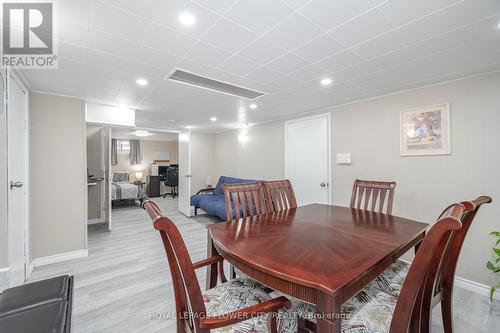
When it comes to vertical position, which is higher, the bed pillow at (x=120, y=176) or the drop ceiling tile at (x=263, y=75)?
the drop ceiling tile at (x=263, y=75)

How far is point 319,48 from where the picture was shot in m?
1.70

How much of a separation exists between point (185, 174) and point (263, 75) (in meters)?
3.67

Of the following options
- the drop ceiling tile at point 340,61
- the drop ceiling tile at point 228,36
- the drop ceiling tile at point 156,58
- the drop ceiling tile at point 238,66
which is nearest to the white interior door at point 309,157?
the drop ceiling tile at point 340,61

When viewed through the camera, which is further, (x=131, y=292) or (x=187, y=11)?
(x=131, y=292)

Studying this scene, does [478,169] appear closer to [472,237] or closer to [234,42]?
[472,237]

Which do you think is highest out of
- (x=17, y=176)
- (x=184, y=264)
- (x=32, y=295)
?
(x=17, y=176)

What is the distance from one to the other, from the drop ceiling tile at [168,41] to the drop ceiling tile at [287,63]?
75 centimetres

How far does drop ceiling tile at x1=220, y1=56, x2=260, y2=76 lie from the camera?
1.90m

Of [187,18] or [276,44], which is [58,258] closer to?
[187,18]

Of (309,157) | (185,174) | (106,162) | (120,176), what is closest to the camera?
(309,157)

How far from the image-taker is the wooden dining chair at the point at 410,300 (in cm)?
72

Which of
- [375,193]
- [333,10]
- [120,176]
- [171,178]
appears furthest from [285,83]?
[120,176]

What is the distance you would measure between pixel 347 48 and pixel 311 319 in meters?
1.92

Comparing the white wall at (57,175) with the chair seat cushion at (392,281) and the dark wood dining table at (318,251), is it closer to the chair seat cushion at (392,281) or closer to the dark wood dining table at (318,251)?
the dark wood dining table at (318,251)
